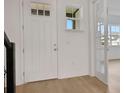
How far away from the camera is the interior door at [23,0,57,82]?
3.89 meters

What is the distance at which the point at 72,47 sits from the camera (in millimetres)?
4539

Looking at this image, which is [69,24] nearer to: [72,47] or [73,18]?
[73,18]

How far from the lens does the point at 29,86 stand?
3613 mm

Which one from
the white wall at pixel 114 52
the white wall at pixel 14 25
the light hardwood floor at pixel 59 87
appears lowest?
the light hardwood floor at pixel 59 87

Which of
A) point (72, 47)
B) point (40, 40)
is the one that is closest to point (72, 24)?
point (72, 47)

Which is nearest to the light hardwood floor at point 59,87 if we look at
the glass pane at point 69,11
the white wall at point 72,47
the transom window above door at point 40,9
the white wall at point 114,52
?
the white wall at point 72,47

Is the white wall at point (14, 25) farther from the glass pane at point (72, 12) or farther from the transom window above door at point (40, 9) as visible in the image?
the glass pane at point (72, 12)

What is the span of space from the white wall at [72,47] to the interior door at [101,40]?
1.42 ft

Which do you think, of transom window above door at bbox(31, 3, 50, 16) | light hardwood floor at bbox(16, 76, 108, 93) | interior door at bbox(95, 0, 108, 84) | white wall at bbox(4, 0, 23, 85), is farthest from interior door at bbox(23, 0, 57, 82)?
interior door at bbox(95, 0, 108, 84)

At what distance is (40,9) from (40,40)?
95 cm

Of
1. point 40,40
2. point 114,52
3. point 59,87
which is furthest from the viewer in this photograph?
point 114,52

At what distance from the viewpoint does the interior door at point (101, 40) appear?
3816mm

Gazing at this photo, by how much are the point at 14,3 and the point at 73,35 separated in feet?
6.84

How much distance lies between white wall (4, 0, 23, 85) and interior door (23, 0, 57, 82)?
0.18m
